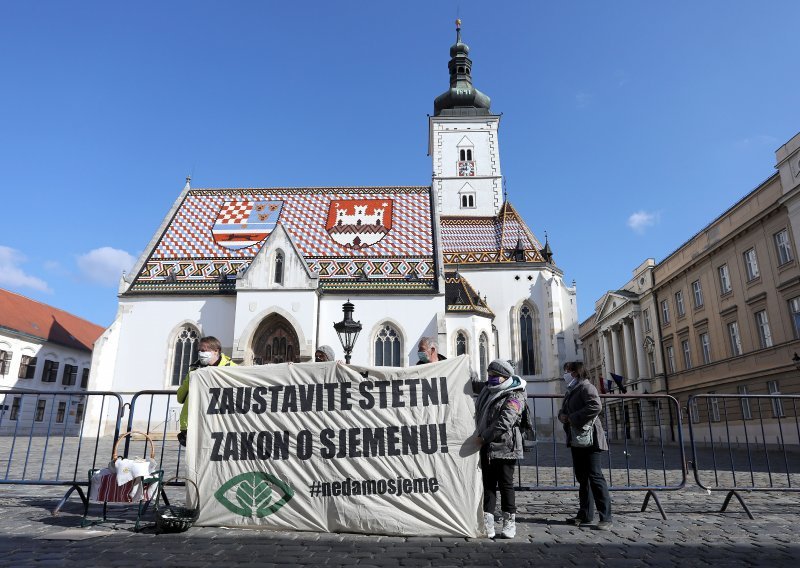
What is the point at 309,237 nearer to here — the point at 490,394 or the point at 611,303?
the point at 490,394

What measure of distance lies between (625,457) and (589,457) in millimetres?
6965

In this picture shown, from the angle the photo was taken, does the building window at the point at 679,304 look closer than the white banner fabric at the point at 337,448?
No

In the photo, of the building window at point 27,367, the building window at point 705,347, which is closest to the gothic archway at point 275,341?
the building window at point 27,367

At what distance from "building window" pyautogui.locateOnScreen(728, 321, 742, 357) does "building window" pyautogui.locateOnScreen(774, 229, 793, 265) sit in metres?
4.55

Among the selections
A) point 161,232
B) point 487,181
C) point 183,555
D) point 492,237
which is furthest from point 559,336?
point 183,555

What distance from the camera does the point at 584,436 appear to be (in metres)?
6.16

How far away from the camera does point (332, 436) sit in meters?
5.99

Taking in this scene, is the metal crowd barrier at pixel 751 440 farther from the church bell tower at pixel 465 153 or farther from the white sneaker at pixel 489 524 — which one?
the church bell tower at pixel 465 153

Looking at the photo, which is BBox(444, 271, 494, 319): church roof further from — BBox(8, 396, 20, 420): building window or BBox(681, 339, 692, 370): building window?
BBox(8, 396, 20, 420): building window

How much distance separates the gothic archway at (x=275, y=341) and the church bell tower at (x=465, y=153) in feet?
63.8

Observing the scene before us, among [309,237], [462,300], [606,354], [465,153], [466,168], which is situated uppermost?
[465,153]

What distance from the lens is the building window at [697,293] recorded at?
29.6 metres

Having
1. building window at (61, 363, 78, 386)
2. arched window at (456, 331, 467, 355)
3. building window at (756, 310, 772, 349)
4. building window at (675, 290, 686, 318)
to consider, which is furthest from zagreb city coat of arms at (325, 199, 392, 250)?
building window at (61, 363, 78, 386)

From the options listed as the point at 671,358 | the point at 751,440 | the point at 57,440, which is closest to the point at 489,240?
the point at 671,358
